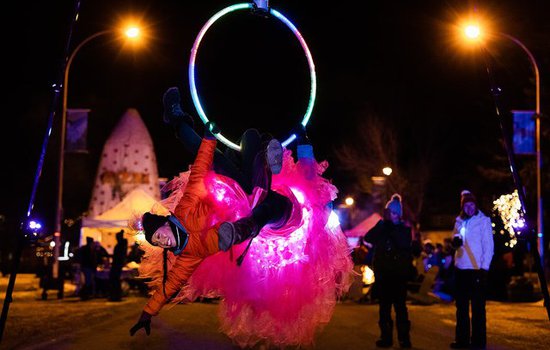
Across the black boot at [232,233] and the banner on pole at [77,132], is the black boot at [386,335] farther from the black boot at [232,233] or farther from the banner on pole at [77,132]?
the banner on pole at [77,132]

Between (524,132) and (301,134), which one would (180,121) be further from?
(524,132)

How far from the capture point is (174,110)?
22.6 feet

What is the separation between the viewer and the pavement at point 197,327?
9516mm

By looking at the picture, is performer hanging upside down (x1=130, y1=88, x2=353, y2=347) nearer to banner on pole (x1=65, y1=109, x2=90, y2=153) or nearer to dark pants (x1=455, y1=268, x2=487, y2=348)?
dark pants (x1=455, y1=268, x2=487, y2=348)

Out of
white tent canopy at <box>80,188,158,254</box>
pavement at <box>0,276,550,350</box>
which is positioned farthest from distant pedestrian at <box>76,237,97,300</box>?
white tent canopy at <box>80,188,158,254</box>

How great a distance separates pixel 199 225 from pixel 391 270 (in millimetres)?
3665

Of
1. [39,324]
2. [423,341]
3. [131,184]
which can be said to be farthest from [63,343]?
[131,184]

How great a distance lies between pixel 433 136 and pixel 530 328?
3342 cm

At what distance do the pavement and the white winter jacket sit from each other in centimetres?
120

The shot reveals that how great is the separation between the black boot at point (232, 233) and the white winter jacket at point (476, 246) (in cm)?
417

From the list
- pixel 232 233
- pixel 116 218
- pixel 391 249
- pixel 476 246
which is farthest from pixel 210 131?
pixel 116 218

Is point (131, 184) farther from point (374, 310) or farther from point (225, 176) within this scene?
point (225, 176)

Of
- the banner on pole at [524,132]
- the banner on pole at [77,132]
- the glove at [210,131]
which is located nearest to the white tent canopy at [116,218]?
the banner on pole at [77,132]

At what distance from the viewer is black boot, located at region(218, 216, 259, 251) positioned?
233 inches
